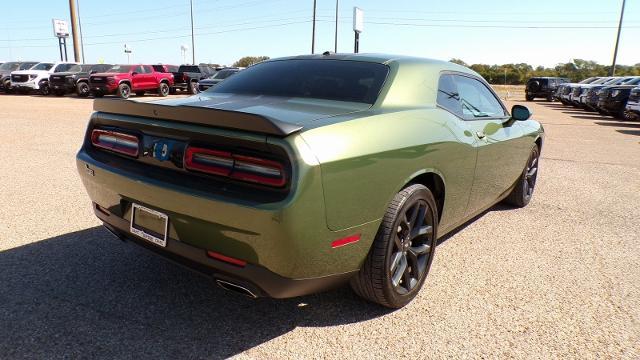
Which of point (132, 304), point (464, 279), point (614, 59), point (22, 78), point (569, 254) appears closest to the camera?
point (132, 304)

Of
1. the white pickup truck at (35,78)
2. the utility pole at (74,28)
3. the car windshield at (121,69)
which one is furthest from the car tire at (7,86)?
the car windshield at (121,69)

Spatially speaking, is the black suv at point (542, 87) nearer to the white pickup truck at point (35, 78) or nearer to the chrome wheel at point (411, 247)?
the white pickup truck at point (35, 78)

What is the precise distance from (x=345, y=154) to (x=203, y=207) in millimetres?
678

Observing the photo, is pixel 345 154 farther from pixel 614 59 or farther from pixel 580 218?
pixel 614 59

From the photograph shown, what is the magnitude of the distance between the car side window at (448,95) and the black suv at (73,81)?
22589 millimetres

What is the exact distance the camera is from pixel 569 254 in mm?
3621

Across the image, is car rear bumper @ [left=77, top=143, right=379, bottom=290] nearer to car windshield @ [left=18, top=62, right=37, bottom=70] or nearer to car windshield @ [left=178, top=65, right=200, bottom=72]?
car windshield @ [left=178, top=65, right=200, bottom=72]

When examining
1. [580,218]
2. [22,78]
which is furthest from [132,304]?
[22,78]

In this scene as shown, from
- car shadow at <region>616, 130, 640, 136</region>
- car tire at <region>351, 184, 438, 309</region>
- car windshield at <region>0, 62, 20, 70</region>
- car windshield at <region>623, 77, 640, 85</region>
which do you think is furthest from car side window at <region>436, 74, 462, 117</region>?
car windshield at <region>0, 62, 20, 70</region>

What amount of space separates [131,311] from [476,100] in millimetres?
2964

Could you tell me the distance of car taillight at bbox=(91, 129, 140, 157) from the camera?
2.49 m

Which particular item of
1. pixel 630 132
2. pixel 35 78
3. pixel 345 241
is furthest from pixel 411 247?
pixel 35 78

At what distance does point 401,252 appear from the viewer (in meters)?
2.64

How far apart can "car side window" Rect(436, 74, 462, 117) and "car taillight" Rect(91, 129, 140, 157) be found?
1928 mm
